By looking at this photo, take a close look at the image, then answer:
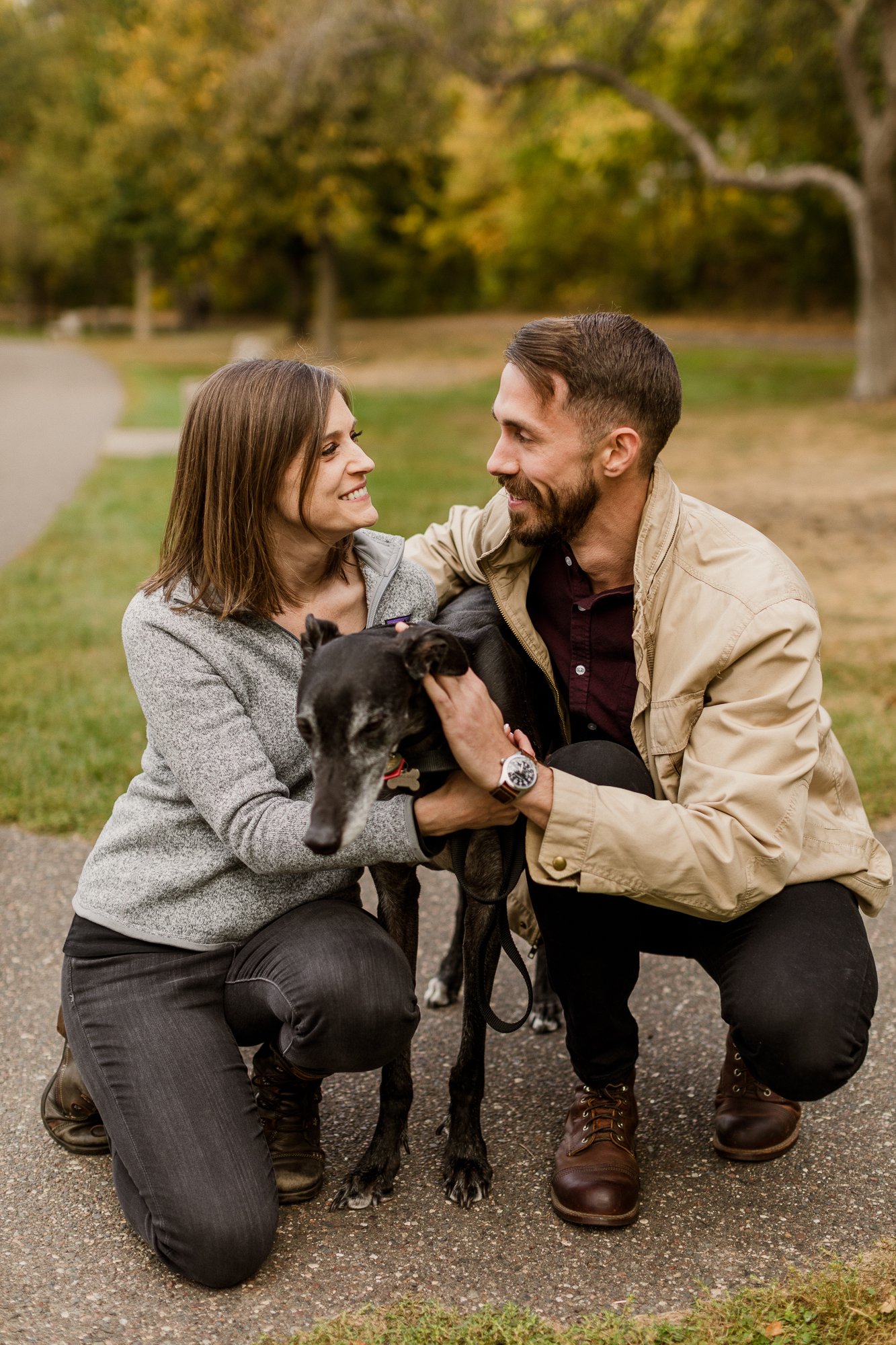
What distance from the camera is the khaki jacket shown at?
272cm

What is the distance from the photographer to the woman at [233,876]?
2.74m

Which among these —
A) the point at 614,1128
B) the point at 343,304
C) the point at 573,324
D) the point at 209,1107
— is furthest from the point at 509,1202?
the point at 343,304

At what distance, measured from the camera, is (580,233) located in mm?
37938

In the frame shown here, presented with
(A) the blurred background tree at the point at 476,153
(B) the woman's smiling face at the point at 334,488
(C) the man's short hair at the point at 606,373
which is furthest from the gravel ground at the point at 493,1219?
(A) the blurred background tree at the point at 476,153

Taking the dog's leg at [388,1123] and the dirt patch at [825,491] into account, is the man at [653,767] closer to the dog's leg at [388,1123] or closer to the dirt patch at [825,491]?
the dog's leg at [388,1123]

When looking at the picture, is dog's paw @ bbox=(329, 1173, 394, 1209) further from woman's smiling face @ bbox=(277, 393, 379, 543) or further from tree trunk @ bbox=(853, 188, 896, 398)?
tree trunk @ bbox=(853, 188, 896, 398)

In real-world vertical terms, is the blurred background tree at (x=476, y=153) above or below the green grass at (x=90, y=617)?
above

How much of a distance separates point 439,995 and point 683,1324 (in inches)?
57.2

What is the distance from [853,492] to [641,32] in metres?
9.19

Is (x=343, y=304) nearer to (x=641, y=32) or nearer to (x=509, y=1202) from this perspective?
(x=641, y=32)

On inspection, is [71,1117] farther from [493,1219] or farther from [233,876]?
[493,1219]

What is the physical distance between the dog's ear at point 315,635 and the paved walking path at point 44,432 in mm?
7490

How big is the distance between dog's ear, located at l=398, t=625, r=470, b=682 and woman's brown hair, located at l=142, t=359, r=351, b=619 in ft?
1.57

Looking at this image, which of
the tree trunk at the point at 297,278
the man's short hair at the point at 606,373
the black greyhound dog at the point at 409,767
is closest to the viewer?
the black greyhound dog at the point at 409,767
